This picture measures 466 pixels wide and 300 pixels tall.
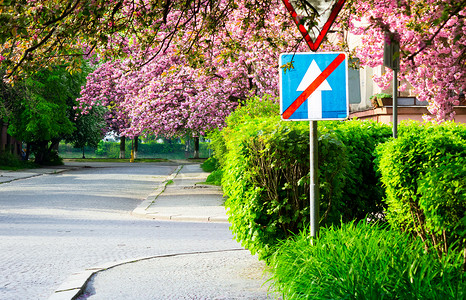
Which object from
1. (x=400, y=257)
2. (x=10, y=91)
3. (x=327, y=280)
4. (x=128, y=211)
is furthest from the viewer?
(x=10, y=91)

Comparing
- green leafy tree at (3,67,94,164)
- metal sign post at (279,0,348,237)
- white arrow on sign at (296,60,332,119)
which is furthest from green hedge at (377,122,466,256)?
green leafy tree at (3,67,94,164)

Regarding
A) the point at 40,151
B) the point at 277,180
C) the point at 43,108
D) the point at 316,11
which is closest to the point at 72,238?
the point at 277,180

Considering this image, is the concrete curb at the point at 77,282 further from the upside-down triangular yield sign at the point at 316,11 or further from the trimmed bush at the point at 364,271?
the upside-down triangular yield sign at the point at 316,11

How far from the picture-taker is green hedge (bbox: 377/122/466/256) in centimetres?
560

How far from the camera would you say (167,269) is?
313 inches

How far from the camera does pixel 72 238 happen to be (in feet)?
36.8

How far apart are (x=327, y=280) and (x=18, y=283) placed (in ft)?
13.4

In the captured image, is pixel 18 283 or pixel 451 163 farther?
pixel 18 283

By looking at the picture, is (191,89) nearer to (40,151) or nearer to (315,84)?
(315,84)

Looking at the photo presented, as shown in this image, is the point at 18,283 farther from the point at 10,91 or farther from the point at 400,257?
the point at 10,91

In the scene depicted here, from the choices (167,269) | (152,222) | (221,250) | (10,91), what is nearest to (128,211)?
(152,222)

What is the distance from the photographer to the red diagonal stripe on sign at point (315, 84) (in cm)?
616

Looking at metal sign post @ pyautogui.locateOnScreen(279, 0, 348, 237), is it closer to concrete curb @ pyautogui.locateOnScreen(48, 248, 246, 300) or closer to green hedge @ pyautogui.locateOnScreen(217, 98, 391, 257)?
green hedge @ pyautogui.locateOnScreen(217, 98, 391, 257)

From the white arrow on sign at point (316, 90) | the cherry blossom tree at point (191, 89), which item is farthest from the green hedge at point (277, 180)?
the cherry blossom tree at point (191, 89)
